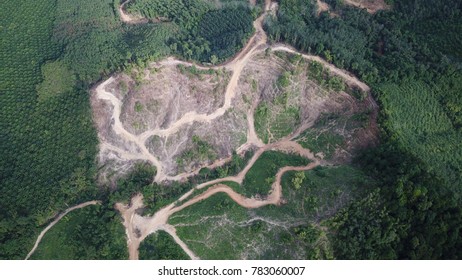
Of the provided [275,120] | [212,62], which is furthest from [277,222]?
[212,62]

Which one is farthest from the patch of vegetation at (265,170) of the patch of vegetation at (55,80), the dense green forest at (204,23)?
the patch of vegetation at (55,80)

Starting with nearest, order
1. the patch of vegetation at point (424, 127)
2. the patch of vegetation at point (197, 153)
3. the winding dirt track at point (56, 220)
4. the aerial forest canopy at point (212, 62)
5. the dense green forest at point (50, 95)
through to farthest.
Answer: the aerial forest canopy at point (212, 62), the winding dirt track at point (56, 220), the dense green forest at point (50, 95), the patch of vegetation at point (424, 127), the patch of vegetation at point (197, 153)

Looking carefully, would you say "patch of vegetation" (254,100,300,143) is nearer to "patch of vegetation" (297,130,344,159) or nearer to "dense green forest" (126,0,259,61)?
"patch of vegetation" (297,130,344,159)

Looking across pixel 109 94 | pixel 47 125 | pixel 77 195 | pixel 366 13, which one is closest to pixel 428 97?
pixel 366 13

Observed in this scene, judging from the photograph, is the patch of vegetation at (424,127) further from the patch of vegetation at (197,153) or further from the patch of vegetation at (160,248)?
the patch of vegetation at (160,248)

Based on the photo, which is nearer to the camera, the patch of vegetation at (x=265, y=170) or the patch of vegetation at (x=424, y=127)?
the patch of vegetation at (x=424, y=127)

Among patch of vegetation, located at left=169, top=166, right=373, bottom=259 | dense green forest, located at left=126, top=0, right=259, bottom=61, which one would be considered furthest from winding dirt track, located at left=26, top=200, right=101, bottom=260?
dense green forest, located at left=126, top=0, right=259, bottom=61

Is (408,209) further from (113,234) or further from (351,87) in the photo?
(113,234)
